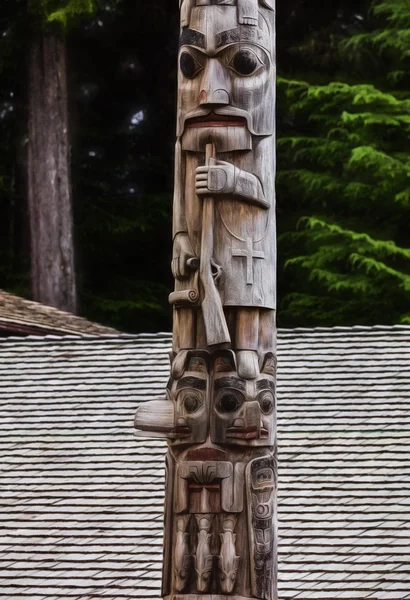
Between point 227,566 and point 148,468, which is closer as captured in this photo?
point 227,566

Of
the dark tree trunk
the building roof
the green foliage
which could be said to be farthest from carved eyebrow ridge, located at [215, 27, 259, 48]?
the dark tree trunk

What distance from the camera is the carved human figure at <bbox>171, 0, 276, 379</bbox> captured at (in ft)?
20.7

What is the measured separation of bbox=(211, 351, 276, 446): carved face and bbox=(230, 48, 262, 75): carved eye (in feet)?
4.83

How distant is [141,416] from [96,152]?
59.7 feet

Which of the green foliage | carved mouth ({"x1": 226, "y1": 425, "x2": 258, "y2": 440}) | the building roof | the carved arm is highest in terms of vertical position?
the green foliage

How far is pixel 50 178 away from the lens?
20.9m

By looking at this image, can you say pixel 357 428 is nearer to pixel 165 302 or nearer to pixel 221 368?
pixel 221 368

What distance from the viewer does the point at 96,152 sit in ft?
79.0

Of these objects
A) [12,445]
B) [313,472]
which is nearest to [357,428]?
[313,472]

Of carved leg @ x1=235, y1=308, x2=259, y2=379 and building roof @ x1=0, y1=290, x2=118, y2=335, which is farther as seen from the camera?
building roof @ x1=0, y1=290, x2=118, y2=335

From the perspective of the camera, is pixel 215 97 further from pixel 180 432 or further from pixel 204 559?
pixel 204 559

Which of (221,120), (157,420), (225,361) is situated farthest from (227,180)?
(157,420)

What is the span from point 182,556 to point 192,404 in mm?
755

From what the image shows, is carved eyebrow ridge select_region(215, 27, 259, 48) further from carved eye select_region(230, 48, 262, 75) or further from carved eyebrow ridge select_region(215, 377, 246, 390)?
carved eyebrow ridge select_region(215, 377, 246, 390)
